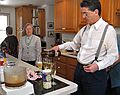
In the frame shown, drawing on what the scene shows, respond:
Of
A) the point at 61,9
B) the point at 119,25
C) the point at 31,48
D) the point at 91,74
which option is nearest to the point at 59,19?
the point at 61,9

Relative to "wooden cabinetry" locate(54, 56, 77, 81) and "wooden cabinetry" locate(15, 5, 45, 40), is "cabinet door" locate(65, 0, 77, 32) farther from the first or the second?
"wooden cabinetry" locate(15, 5, 45, 40)

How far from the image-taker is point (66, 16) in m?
3.90

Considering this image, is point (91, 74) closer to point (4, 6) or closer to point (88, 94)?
point (88, 94)

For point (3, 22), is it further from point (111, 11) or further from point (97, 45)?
point (97, 45)

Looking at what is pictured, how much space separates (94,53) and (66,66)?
78.3 inches

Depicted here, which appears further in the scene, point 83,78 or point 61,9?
point 61,9

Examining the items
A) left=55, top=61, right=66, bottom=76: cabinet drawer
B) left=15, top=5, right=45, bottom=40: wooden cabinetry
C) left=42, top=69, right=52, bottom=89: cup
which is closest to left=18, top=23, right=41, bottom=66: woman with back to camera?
left=55, top=61, right=66, bottom=76: cabinet drawer

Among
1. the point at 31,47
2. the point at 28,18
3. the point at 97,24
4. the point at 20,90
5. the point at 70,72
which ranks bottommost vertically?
the point at 70,72

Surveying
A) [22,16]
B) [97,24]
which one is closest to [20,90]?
[97,24]

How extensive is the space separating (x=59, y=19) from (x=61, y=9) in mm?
263

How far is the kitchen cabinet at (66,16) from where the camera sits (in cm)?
369

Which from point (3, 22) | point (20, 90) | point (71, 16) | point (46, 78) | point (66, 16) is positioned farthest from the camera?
point (3, 22)

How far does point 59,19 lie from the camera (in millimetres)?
4180

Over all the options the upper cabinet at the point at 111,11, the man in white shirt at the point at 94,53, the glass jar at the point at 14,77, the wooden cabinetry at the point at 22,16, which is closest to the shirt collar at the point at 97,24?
the man in white shirt at the point at 94,53
